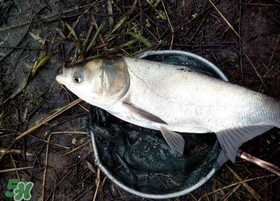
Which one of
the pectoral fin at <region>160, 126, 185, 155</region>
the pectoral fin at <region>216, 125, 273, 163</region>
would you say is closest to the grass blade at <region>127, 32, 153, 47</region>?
the pectoral fin at <region>160, 126, 185, 155</region>

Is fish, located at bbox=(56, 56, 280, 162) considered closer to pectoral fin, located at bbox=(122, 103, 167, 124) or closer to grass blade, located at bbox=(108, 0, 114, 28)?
pectoral fin, located at bbox=(122, 103, 167, 124)

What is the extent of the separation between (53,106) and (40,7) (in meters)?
1.19

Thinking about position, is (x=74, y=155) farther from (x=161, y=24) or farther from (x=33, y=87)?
(x=161, y=24)

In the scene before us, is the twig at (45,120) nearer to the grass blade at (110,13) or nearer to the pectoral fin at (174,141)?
the grass blade at (110,13)

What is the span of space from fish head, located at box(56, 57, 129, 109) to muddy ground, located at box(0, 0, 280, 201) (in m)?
0.73

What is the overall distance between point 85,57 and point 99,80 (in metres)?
0.88

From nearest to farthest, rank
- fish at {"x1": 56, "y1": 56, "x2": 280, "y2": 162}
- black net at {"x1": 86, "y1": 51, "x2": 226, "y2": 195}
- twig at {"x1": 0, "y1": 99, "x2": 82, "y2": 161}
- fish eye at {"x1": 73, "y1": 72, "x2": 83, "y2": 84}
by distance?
fish at {"x1": 56, "y1": 56, "x2": 280, "y2": 162}, fish eye at {"x1": 73, "y1": 72, "x2": 83, "y2": 84}, black net at {"x1": 86, "y1": 51, "x2": 226, "y2": 195}, twig at {"x1": 0, "y1": 99, "x2": 82, "y2": 161}

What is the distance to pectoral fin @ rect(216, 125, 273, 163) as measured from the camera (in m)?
1.88

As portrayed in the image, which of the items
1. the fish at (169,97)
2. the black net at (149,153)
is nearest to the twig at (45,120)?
the black net at (149,153)

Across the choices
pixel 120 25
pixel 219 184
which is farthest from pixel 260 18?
pixel 219 184

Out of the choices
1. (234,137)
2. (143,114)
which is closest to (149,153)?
(143,114)

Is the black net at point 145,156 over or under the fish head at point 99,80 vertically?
under

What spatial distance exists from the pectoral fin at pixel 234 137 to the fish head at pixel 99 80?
86 centimetres

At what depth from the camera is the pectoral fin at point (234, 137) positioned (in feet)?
6.17
